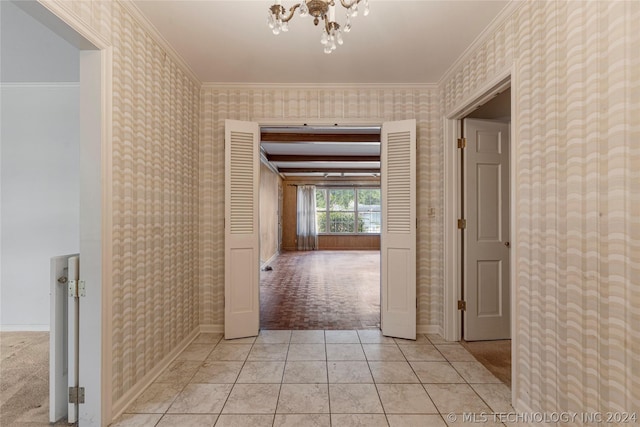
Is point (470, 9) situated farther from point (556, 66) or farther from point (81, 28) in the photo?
point (81, 28)

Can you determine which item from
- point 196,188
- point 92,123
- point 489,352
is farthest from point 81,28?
point 489,352

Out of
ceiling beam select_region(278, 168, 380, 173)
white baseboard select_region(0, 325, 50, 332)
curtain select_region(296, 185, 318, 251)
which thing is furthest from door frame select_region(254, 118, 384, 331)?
curtain select_region(296, 185, 318, 251)

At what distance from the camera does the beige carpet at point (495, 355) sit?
91.7 inches

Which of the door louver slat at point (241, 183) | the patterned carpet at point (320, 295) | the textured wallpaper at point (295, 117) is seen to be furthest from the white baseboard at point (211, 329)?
the door louver slat at point (241, 183)

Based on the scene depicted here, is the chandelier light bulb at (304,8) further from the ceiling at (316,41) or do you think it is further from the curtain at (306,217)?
the curtain at (306,217)

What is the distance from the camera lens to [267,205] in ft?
25.8

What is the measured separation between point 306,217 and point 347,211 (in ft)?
4.85

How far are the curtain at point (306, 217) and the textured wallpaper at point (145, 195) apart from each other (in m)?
7.42

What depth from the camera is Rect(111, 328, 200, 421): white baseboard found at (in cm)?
183

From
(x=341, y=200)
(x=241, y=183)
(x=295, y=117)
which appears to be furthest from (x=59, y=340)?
(x=341, y=200)

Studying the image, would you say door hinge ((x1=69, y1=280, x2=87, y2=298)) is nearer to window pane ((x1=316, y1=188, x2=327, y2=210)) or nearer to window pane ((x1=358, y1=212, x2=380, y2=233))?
window pane ((x1=316, y1=188, x2=327, y2=210))

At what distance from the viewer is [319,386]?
2.13m

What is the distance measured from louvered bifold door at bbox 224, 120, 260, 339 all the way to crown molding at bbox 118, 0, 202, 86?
22.0 inches

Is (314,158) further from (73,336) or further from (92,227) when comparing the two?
(73,336)
